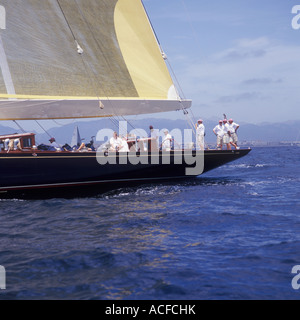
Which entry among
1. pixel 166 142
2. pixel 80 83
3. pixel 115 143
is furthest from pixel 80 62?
pixel 166 142

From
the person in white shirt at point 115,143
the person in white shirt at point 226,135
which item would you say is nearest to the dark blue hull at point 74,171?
the person in white shirt at point 115,143

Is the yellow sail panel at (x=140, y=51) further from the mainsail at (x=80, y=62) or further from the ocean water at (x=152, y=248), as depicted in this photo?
the ocean water at (x=152, y=248)

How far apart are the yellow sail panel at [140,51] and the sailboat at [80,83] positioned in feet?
0.14

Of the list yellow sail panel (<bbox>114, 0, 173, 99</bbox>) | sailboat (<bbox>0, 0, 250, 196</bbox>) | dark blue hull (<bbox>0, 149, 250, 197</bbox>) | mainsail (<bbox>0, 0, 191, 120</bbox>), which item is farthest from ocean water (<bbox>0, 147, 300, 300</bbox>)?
yellow sail panel (<bbox>114, 0, 173, 99</bbox>)

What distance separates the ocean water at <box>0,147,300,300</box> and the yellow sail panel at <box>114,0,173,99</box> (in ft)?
18.8

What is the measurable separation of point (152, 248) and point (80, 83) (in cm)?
971

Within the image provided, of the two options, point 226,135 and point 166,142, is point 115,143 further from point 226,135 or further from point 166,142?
point 226,135

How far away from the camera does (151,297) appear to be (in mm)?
5699

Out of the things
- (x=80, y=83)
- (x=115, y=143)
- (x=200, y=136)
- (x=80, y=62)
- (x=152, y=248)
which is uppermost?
(x=80, y=62)

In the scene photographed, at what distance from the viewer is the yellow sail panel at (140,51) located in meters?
16.7

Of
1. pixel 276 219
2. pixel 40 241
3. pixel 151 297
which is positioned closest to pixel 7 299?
pixel 151 297

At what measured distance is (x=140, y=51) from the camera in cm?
1698

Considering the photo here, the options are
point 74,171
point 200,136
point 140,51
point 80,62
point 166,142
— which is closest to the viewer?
point 74,171
